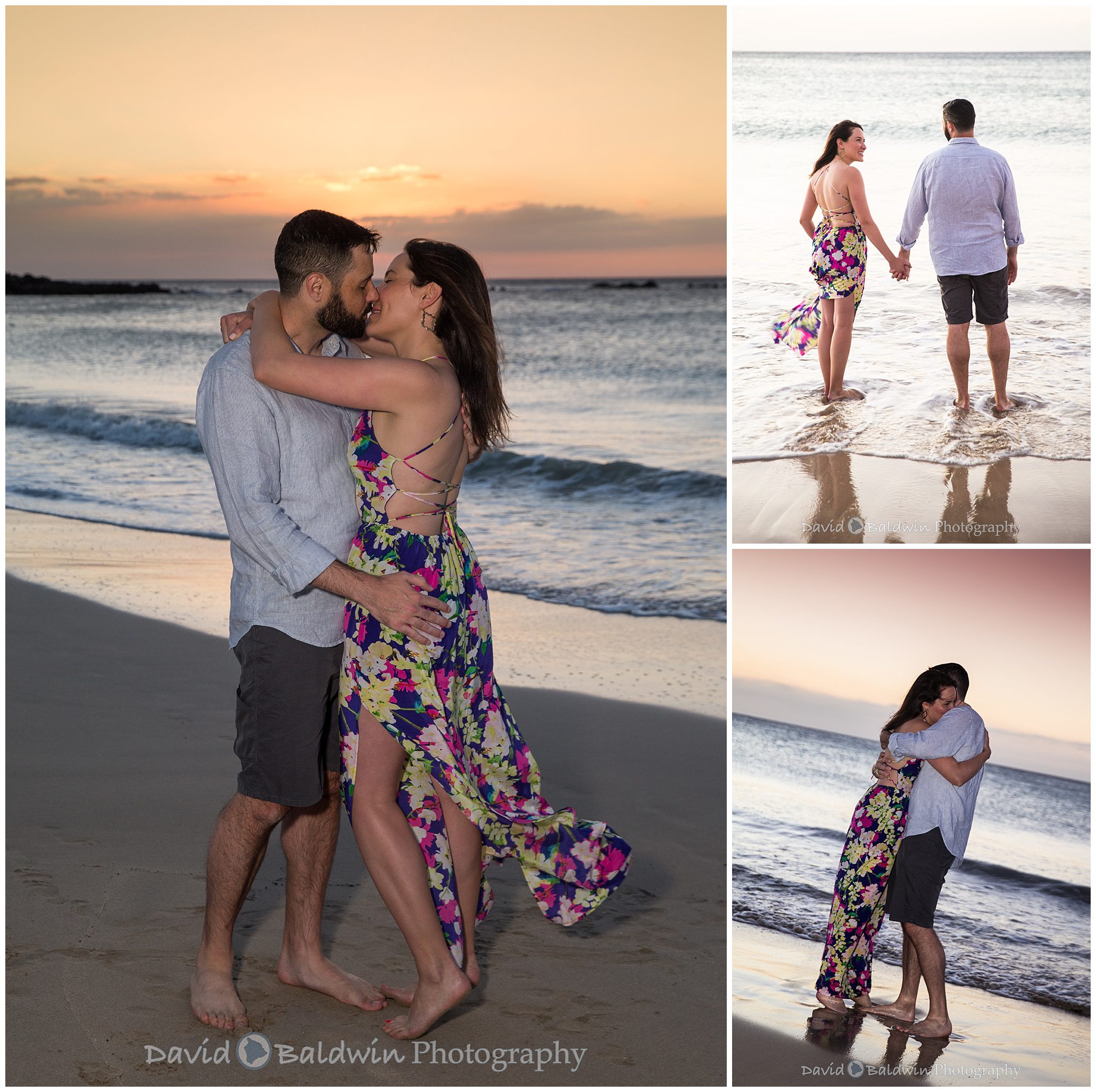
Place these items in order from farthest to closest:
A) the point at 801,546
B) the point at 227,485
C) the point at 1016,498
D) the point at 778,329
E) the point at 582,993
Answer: the point at 778,329
the point at 1016,498
the point at 801,546
the point at 582,993
the point at 227,485

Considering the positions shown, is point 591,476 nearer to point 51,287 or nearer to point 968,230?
point 968,230

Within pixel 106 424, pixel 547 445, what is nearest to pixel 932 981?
pixel 547 445

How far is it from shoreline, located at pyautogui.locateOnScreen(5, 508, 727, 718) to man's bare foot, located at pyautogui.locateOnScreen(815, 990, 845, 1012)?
80.2 inches

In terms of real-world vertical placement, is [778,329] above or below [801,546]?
above

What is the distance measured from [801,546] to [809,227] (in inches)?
87.0

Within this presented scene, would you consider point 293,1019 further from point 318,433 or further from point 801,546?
point 801,546

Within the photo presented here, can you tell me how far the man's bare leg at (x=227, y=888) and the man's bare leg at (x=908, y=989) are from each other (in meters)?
1.92

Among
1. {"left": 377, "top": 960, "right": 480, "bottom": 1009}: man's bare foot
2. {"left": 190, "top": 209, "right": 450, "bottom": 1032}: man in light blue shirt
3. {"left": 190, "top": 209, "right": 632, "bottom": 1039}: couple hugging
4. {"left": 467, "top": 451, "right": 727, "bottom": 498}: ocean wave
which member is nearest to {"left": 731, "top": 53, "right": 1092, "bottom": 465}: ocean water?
{"left": 190, "top": 209, "right": 632, "bottom": 1039}: couple hugging

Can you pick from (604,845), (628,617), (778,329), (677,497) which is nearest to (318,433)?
(604,845)

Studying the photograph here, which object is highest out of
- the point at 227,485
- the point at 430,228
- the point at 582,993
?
the point at 430,228

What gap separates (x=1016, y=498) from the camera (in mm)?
4738

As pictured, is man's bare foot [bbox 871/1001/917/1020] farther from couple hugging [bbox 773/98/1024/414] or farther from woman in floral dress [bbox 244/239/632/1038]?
couple hugging [bbox 773/98/1024/414]

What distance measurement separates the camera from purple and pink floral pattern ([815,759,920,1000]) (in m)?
3.51

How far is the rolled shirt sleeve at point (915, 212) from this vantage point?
4.91m
